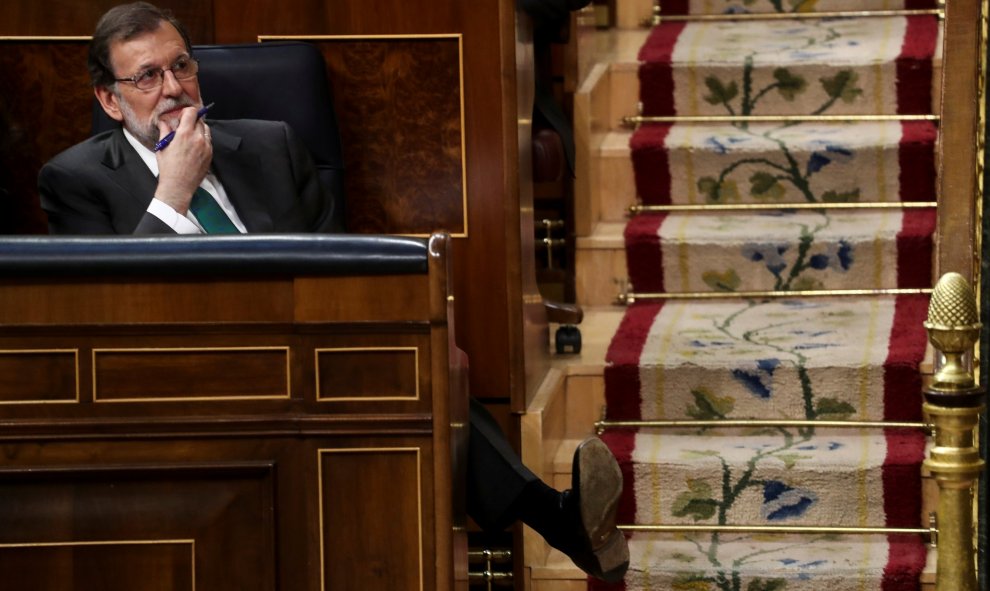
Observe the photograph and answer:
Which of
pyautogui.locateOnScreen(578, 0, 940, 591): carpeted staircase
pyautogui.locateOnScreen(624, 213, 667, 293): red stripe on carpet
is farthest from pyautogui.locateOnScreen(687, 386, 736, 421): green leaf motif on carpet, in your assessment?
pyautogui.locateOnScreen(624, 213, 667, 293): red stripe on carpet

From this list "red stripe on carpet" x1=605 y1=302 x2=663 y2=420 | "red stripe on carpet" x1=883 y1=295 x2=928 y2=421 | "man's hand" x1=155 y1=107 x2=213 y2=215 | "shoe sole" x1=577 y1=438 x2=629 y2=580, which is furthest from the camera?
"red stripe on carpet" x1=605 y1=302 x2=663 y2=420

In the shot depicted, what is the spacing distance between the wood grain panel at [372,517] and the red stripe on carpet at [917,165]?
2022 mm

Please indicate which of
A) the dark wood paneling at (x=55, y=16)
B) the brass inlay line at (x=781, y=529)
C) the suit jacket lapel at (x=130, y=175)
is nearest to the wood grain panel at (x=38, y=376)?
the suit jacket lapel at (x=130, y=175)

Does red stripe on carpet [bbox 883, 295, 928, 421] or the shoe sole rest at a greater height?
red stripe on carpet [bbox 883, 295, 928, 421]

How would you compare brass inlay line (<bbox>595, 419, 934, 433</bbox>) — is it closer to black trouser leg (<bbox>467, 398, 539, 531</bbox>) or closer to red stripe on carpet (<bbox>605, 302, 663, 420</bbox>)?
red stripe on carpet (<bbox>605, 302, 663, 420</bbox>)

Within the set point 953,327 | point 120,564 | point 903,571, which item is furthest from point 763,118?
point 120,564

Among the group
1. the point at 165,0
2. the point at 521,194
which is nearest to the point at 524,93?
the point at 521,194

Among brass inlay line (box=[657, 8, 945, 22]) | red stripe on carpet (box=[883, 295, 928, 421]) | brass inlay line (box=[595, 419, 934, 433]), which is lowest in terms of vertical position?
brass inlay line (box=[595, 419, 934, 433])

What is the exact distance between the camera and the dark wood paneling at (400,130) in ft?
9.99

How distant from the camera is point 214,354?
211 cm

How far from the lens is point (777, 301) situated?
146 inches

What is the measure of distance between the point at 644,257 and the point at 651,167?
0.84ft

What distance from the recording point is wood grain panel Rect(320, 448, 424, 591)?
83.2 inches

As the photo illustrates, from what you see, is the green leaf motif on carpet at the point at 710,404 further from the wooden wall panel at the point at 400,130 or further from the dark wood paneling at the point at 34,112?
the dark wood paneling at the point at 34,112
